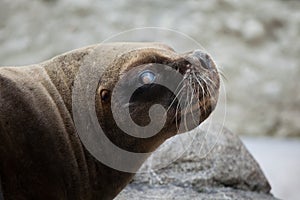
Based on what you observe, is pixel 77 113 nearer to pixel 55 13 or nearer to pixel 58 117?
pixel 58 117

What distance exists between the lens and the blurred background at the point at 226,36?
567 centimetres

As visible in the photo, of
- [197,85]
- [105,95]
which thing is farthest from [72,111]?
[197,85]

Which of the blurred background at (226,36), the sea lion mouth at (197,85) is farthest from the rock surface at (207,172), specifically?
the blurred background at (226,36)

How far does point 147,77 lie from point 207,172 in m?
0.88

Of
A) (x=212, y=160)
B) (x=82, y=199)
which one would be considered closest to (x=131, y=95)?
(x=82, y=199)

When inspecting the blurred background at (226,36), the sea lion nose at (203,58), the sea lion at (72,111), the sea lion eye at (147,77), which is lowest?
the blurred background at (226,36)

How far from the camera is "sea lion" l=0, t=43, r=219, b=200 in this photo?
1876 mm

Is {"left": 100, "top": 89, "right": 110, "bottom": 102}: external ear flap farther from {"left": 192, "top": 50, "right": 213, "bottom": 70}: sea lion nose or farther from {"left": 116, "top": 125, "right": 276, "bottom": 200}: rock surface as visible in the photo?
{"left": 116, "top": 125, "right": 276, "bottom": 200}: rock surface

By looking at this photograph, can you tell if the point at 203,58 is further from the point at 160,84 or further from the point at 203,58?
the point at 160,84

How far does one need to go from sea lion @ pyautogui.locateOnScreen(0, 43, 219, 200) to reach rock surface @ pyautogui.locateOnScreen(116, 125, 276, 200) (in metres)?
0.61

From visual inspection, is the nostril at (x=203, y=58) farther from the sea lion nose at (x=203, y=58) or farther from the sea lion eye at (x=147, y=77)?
the sea lion eye at (x=147, y=77)

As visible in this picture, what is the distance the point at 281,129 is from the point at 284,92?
288 mm

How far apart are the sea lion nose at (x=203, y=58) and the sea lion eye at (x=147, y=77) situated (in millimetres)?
126

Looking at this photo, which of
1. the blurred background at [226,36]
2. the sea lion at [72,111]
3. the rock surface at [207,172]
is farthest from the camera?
the blurred background at [226,36]
